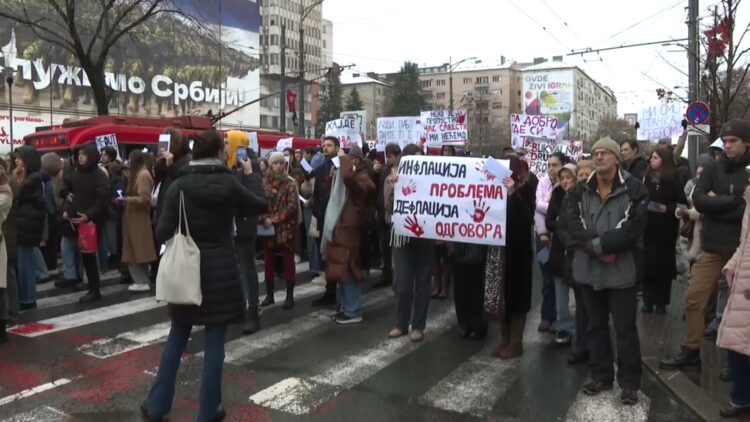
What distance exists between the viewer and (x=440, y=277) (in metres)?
8.77

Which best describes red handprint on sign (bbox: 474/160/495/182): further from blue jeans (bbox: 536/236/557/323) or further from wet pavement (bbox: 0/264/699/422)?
wet pavement (bbox: 0/264/699/422)

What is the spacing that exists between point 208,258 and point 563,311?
3778 mm

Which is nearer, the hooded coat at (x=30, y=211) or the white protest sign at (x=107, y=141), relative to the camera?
the hooded coat at (x=30, y=211)

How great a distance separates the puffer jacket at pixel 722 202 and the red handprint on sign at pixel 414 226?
95.0 inches

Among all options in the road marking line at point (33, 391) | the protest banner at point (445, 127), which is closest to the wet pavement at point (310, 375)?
the road marking line at point (33, 391)

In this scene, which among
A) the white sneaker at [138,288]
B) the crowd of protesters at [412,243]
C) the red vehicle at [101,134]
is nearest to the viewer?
the crowd of protesters at [412,243]

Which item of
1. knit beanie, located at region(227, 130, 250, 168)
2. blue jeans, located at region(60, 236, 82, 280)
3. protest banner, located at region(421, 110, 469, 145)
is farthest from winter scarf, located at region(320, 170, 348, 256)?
protest banner, located at region(421, 110, 469, 145)

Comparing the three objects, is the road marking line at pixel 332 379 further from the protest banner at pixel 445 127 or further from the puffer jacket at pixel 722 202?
the protest banner at pixel 445 127

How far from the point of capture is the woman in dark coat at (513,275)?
6.02 m

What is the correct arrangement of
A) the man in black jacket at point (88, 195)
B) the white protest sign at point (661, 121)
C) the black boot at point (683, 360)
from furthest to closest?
the white protest sign at point (661, 121) → the man in black jacket at point (88, 195) → the black boot at point (683, 360)

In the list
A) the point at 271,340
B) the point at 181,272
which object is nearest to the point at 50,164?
the point at 271,340

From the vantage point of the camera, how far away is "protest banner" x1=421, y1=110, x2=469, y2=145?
51.8ft

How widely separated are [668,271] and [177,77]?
5319 centimetres

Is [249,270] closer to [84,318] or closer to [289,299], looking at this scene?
[289,299]
